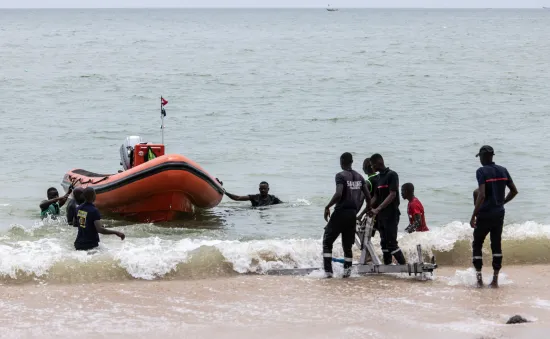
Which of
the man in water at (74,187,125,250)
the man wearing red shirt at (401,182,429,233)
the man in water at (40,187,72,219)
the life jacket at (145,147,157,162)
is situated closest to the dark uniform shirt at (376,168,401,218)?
the man wearing red shirt at (401,182,429,233)

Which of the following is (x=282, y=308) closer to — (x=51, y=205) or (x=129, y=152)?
(x=51, y=205)

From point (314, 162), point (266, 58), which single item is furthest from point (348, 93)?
point (266, 58)

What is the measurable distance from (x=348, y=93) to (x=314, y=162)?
13635 mm

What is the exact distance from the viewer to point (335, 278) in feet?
29.1

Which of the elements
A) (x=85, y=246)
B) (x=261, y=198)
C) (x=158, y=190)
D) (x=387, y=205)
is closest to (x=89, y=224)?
(x=85, y=246)

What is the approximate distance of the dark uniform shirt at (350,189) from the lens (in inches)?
335

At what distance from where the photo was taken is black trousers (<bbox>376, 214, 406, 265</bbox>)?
8.79 meters

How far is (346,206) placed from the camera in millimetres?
8578

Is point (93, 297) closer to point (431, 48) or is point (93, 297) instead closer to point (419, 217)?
point (419, 217)

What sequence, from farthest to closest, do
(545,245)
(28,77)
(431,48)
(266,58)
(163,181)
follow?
(431,48) < (266,58) < (28,77) < (163,181) < (545,245)

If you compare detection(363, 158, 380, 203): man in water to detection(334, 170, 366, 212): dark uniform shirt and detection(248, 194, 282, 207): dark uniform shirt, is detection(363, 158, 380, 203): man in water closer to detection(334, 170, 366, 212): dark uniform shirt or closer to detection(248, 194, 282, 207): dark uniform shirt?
detection(334, 170, 366, 212): dark uniform shirt

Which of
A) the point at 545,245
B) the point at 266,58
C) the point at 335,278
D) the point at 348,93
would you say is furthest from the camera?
the point at 266,58

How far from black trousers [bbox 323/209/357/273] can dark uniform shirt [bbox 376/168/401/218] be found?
32 centimetres

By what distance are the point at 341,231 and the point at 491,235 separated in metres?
1.44
